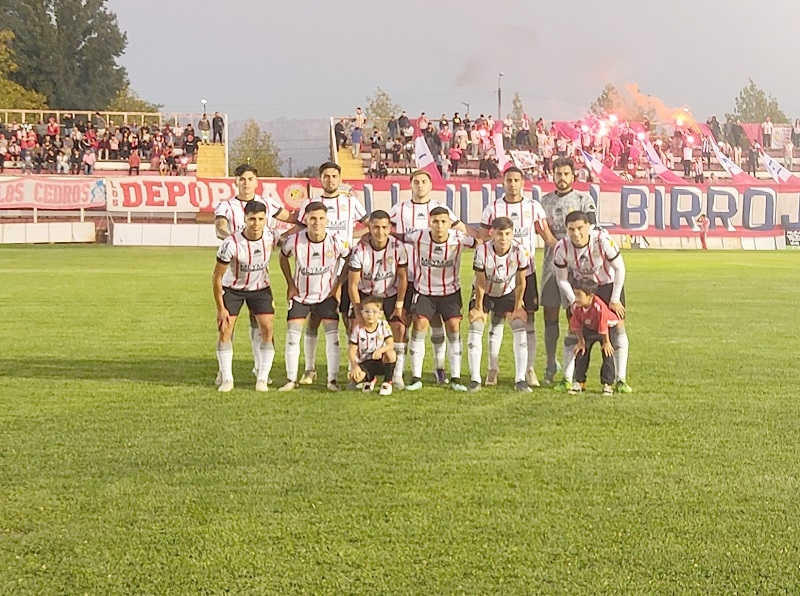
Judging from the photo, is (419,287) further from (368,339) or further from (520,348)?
(520,348)

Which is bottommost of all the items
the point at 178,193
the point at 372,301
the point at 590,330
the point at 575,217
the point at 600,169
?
the point at 590,330

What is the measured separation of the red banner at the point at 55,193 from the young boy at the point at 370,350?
96.9 ft

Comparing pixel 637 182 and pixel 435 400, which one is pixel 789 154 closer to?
pixel 637 182

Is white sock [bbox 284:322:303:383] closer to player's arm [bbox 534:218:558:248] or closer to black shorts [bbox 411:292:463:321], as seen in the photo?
black shorts [bbox 411:292:463:321]

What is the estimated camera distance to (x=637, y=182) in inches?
1473

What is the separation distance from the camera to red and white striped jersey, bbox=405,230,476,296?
8.45 m

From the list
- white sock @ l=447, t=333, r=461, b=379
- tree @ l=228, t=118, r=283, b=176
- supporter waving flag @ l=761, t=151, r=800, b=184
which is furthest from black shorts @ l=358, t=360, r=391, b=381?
tree @ l=228, t=118, r=283, b=176

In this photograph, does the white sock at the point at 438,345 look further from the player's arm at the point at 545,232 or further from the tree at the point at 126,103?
the tree at the point at 126,103

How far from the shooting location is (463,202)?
36688 mm

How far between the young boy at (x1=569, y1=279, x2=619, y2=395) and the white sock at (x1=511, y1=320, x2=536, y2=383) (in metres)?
0.41

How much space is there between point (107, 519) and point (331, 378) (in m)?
3.62

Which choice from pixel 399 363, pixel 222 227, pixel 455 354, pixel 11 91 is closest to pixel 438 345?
pixel 455 354

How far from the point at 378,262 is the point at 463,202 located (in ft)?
93.8

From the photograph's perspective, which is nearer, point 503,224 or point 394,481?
point 394,481
